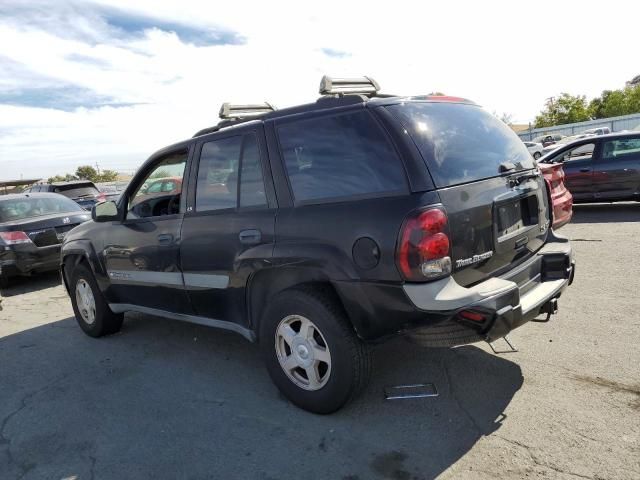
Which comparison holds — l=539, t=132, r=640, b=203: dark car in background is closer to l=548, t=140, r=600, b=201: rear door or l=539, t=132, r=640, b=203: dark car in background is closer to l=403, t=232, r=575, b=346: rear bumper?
l=548, t=140, r=600, b=201: rear door

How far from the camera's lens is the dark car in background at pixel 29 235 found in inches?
311

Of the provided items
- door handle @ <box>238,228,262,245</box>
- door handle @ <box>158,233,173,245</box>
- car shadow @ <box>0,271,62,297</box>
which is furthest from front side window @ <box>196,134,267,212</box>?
car shadow @ <box>0,271,62,297</box>

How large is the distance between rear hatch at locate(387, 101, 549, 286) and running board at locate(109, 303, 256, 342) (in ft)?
5.36

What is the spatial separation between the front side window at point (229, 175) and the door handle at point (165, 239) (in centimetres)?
40

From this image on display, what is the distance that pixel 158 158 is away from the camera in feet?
14.6

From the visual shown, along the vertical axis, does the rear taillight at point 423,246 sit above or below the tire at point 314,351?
above

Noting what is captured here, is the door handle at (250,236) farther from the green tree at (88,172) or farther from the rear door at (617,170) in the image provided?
the green tree at (88,172)

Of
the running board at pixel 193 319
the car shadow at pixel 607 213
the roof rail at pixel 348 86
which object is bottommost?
the car shadow at pixel 607 213

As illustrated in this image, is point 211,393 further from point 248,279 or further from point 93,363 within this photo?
point 93,363

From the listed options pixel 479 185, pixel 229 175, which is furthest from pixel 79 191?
pixel 479 185

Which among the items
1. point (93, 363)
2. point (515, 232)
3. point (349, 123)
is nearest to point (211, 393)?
point (93, 363)

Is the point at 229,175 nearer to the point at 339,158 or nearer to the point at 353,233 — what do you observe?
the point at 339,158

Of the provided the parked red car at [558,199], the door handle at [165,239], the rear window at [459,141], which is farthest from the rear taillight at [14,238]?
the parked red car at [558,199]

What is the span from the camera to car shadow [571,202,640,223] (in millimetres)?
9422
